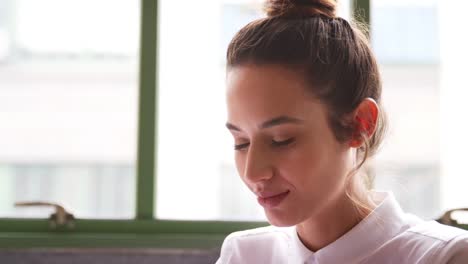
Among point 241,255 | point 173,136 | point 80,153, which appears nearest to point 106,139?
point 80,153

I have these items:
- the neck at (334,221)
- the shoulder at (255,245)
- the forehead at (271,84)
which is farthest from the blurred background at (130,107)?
the forehead at (271,84)

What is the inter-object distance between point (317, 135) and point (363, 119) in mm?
100

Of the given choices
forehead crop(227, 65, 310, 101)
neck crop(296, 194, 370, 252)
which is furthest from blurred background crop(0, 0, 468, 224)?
forehead crop(227, 65, 310, 101)

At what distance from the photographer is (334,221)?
1006 mm

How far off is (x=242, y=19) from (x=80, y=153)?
0.58 metres

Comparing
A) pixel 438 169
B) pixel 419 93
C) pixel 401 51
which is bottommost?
pixel 438 169

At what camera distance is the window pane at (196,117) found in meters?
1.50

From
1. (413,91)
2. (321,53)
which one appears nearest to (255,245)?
(321,53)

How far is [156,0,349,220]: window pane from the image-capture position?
59.2 inches

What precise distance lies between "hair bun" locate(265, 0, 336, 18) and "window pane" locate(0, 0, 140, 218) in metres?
0.61

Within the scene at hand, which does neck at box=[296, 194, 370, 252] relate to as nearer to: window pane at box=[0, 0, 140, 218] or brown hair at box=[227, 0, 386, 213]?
brown hair at box=[227, 0, 386, 213]

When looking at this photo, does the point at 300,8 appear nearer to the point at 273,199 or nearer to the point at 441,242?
the point at 273,199

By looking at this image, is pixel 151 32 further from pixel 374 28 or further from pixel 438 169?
pixel 438 169

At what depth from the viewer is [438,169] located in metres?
1.61
